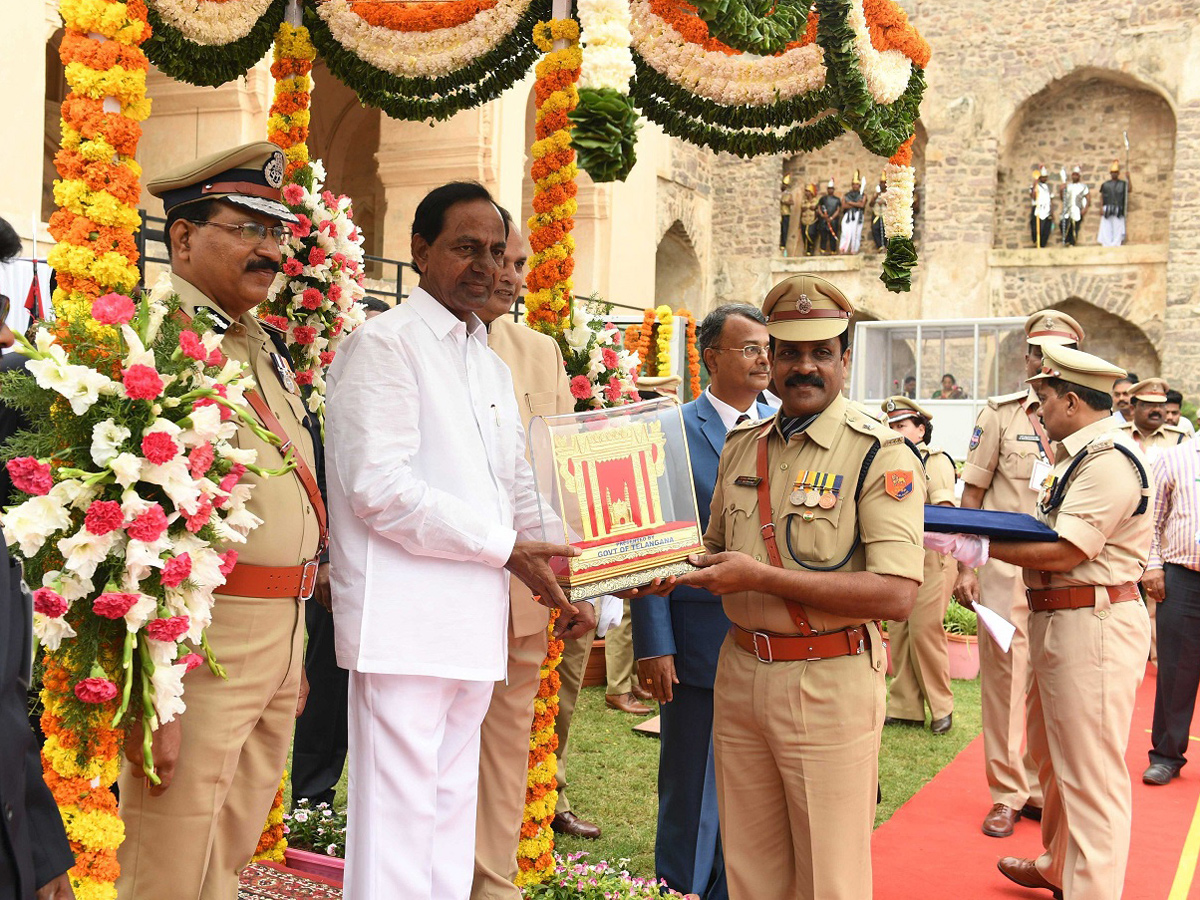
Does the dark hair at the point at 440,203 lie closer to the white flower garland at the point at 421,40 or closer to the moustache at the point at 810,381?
the moustache at the point at 810,381

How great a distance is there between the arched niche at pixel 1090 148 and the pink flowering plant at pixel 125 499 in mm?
24535

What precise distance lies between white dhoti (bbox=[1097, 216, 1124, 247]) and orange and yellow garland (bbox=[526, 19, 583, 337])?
22430 mm

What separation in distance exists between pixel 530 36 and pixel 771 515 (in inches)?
106

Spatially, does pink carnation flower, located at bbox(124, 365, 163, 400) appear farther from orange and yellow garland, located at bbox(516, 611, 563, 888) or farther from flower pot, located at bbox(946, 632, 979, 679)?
flower pot, located at bbox(946, 632, 979, 679)

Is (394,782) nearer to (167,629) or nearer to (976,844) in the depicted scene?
(167,629)

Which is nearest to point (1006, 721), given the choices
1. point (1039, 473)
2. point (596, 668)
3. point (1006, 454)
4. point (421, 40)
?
point (1039, 473)

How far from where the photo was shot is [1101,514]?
383 cm

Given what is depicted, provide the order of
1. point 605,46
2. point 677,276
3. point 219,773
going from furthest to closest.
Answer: point 677,276
point 605,46
point 219,773

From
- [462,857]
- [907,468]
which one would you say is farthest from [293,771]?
[907,468]

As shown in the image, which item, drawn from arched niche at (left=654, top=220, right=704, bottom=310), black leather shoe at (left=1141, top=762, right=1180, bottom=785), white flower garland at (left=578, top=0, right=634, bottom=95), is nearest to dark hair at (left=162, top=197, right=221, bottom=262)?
white flower garland at (left=578, top=0, right=634, bottom=95)

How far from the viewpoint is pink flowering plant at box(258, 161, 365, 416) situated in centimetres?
447

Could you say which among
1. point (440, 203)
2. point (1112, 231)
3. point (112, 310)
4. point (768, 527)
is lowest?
point (768, 527)

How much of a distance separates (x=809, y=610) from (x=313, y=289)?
2.62 meters

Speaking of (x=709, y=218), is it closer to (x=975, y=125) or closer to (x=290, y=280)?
(x=975, y=125)
